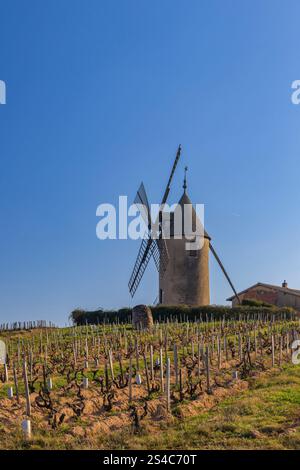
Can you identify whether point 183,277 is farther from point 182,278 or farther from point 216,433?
point 216,433

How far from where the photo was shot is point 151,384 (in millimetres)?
14898

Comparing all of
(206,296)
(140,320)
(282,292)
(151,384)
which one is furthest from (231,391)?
(282,292)

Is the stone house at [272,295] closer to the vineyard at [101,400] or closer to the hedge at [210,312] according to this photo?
the hedge at [210,312]

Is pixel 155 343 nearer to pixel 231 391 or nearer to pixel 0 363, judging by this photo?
pixel 0 363

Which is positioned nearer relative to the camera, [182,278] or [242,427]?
[242,427]

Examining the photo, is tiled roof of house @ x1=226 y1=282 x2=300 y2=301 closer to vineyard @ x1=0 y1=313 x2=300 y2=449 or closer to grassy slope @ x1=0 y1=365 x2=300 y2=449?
vineyard @ x1=0 y1=313 x2=300 y2=449

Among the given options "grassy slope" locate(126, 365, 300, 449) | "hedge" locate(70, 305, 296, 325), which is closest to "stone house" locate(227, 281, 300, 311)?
"hedge" locate(70, 305, 296, 325)

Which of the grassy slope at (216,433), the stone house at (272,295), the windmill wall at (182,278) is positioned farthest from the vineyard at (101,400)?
the stone house at (272,295)

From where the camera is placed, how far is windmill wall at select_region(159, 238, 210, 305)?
41.8 meters

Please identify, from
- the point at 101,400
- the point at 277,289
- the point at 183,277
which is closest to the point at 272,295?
the point at 277,289

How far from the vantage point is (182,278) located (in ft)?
137

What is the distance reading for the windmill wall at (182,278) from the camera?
4184 cm

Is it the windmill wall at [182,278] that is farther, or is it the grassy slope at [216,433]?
the windmill wall at [182,278]
